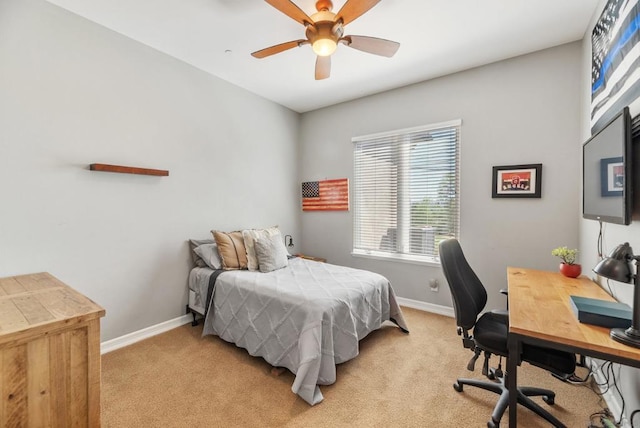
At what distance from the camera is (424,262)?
3.36 meters

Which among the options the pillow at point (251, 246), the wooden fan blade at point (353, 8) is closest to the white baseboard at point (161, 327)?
the pillow at point (251, 246)

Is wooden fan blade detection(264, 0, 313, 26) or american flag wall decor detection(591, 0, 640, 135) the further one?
wooden fan blade detection(264, 0, 313, 26)

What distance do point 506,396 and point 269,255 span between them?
7.23 feet

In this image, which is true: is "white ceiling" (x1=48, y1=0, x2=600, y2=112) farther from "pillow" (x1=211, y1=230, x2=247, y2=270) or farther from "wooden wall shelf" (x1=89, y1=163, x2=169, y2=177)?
"pillow" (x1=211, y1=230, x2=247, y2=270)

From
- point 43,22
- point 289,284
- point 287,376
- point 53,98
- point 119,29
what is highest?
point 119,29

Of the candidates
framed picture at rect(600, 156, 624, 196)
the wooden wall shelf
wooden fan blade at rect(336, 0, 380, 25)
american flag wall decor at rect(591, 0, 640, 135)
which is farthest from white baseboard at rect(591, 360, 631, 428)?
the wooden wall shelf

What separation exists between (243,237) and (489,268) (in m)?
2.67

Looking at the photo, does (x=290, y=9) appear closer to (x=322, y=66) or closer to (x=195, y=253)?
(x=322, y=66)

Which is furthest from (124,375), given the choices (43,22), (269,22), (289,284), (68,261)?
(269,22)

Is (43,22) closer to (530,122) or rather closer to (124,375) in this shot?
(124,375)

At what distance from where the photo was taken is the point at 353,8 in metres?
1.78

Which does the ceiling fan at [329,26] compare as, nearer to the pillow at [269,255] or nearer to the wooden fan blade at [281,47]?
the wooden fan blade at [281,47]

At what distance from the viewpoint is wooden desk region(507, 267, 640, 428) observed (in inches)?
42.6

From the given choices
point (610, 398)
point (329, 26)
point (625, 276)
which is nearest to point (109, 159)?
point (329, 26)
